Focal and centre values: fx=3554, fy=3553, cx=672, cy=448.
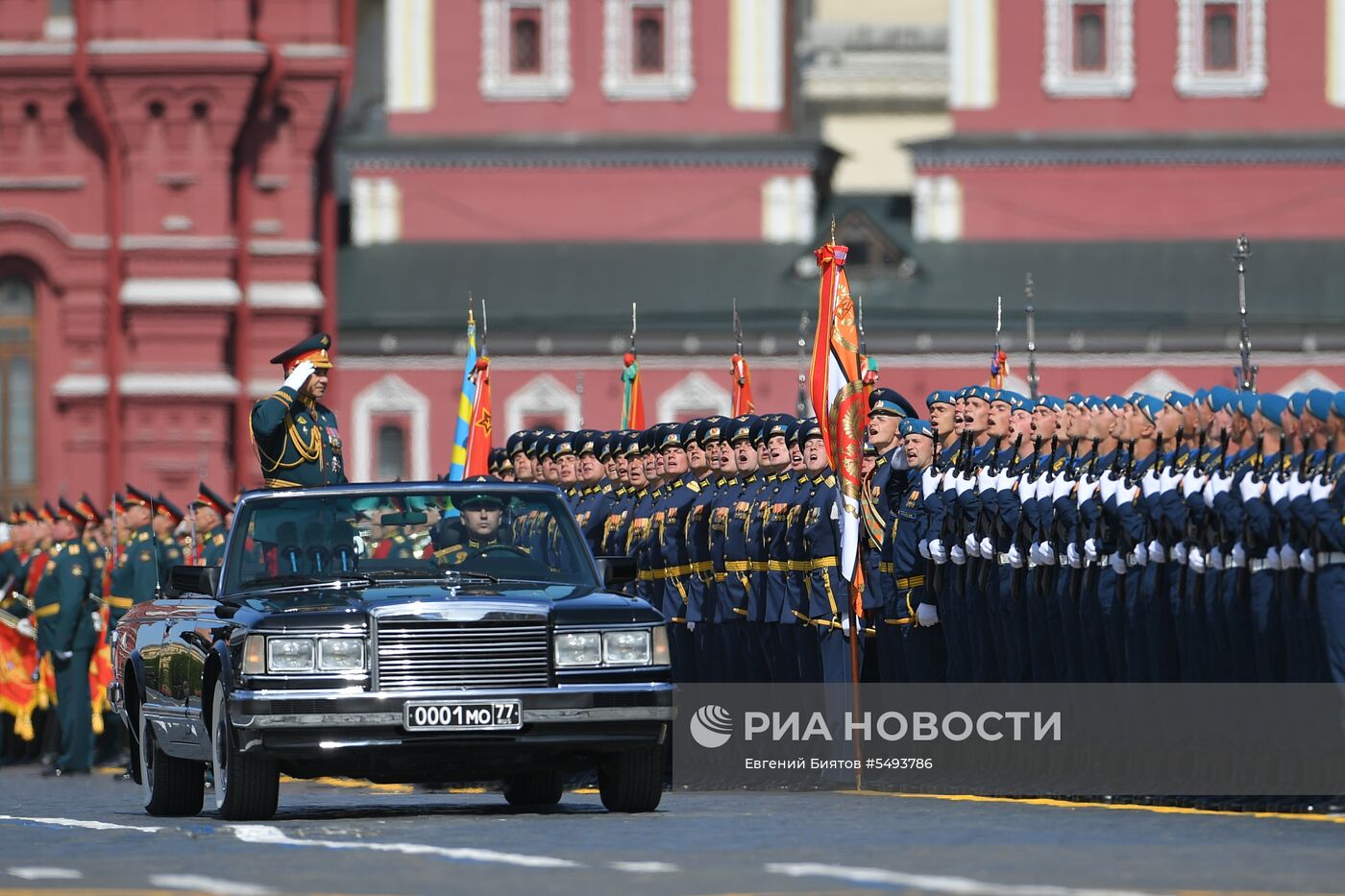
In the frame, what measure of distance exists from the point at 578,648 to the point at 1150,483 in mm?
2329

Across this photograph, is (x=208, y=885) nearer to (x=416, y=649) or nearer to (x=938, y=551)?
(x=416, y=649)

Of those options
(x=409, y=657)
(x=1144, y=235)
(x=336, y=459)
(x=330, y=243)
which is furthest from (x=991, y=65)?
(x=409, y=657)

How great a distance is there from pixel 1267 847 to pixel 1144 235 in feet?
Answer: 153

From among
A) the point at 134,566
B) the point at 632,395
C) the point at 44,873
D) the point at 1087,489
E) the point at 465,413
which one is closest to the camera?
the point at 44,873

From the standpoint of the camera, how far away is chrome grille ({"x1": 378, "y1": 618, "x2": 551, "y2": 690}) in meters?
12.5

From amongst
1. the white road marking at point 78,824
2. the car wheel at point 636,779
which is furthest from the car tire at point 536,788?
the white road marking at point 78,824

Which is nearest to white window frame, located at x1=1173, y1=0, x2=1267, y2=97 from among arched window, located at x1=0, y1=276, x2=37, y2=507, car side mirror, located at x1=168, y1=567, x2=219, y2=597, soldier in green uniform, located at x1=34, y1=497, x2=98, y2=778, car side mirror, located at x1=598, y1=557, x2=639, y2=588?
arched window, located at x1=0, y1=276, x2=37, y2=507

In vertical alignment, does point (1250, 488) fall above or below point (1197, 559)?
above

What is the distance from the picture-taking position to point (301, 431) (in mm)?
15984

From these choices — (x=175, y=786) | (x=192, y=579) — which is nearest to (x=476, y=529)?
(x=192, y=579)

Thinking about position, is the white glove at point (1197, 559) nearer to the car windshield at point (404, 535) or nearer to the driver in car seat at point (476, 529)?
the car windshield at point (404, 535)

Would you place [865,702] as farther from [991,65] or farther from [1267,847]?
[991,65]

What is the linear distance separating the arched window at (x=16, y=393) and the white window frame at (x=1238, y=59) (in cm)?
1938

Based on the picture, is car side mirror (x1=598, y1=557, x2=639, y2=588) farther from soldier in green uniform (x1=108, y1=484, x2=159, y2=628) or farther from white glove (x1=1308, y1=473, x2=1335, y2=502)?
soldier in green uniform (x1=108, y1=484, x2=159, y2=628)
